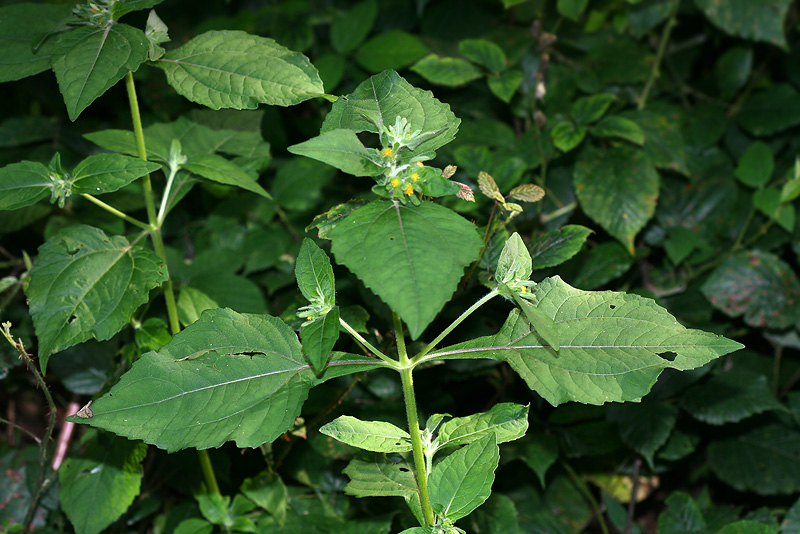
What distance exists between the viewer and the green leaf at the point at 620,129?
251 cm

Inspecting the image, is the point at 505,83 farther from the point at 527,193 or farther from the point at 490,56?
the point at 527,193

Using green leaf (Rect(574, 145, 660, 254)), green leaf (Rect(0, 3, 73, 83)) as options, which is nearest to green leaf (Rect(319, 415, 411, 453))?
green leaf (Rect(0, 3, 73, 83))

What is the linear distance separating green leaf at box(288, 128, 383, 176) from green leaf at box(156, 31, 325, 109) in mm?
311

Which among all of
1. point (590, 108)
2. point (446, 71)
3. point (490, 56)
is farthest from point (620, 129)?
point (446, 71)

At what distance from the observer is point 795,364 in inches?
117

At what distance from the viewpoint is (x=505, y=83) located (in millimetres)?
2707

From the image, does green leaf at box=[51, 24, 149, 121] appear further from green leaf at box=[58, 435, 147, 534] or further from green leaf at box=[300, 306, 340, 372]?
green leaf at box=[58, 435, 147, 534]

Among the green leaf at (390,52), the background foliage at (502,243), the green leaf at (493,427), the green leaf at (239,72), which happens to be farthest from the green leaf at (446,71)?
the green leaf at (493,427)

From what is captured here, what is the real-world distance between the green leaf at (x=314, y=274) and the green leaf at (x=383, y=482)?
0.45 m

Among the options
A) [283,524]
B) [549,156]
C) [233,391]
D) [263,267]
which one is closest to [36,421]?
[263,267]

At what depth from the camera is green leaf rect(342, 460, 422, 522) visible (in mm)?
1477

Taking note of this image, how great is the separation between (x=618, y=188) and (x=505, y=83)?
64cm

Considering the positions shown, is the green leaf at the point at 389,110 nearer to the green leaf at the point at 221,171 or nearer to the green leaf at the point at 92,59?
the green leaf at the point at 221,171

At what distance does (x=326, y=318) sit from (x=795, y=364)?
2.59 meters
